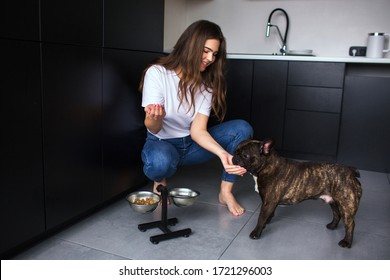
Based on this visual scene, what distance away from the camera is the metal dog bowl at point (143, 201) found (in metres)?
1.83

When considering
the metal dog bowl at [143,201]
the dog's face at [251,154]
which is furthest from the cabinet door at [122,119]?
the dog's face at [251,154]

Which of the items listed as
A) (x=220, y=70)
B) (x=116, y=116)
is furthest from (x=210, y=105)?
(x=116, y=116)

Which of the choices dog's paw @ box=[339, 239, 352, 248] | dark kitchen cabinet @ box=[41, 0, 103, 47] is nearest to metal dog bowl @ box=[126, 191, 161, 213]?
dark kitchen cabinet @ box=[41, 0, 103, 47]

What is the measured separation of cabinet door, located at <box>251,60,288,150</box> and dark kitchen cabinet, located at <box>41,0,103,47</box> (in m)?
1.81

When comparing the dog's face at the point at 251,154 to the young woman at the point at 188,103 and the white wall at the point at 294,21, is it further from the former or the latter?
the white wall at the point at 294,21

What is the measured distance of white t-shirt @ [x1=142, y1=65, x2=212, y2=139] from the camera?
6.54ft

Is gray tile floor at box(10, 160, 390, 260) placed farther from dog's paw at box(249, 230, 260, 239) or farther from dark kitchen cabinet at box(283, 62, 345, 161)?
dark kitchen cabinet at box(283, 62, 345, 161)

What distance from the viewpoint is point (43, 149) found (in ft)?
5.38

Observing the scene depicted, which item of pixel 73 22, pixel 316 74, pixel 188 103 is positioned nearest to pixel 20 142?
pixel 73 22

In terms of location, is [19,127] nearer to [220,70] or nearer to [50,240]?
[50,240]
